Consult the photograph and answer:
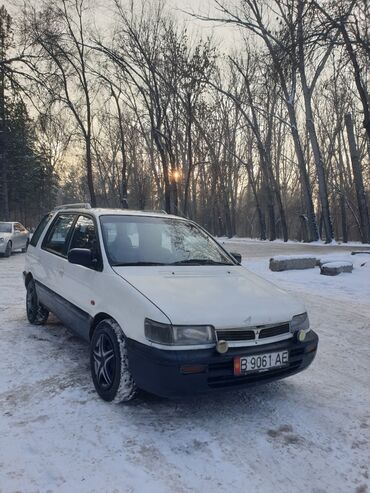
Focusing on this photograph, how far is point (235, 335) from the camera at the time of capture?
9.90ft

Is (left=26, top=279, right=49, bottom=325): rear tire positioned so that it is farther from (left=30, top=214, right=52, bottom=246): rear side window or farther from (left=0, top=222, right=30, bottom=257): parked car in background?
(left=0, top=222, right=30, bottom=257): parked car in background

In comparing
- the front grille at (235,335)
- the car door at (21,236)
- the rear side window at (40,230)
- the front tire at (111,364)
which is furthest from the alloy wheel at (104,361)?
the car door at (21,236)

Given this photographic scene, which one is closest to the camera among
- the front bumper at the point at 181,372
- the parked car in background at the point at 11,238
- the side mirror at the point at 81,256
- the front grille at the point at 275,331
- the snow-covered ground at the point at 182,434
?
the snow-covered ground at the point at 182,434

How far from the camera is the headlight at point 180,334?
2908 millimetres

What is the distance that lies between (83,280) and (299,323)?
2.09 m

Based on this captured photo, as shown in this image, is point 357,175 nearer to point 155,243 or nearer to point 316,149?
point 316,149

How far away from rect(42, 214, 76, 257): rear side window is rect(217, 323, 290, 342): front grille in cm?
245

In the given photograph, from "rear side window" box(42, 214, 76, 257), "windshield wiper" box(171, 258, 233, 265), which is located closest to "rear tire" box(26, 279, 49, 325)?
"rear side window" box(42, 214, 76, 257)

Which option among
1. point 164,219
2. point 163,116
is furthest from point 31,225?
point 164,219

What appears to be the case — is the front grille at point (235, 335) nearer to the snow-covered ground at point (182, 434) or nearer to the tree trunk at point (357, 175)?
the snow-covered ground at point (182, 434)

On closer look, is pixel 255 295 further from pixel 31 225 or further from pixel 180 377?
pixel 31 225

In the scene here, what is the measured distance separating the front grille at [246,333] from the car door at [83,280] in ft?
4.35

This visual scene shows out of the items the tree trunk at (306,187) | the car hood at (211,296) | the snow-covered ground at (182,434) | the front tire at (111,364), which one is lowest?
the snow-covered ground at (182,434)

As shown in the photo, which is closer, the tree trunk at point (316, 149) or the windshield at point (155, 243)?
the windshield at point (155, 243)
